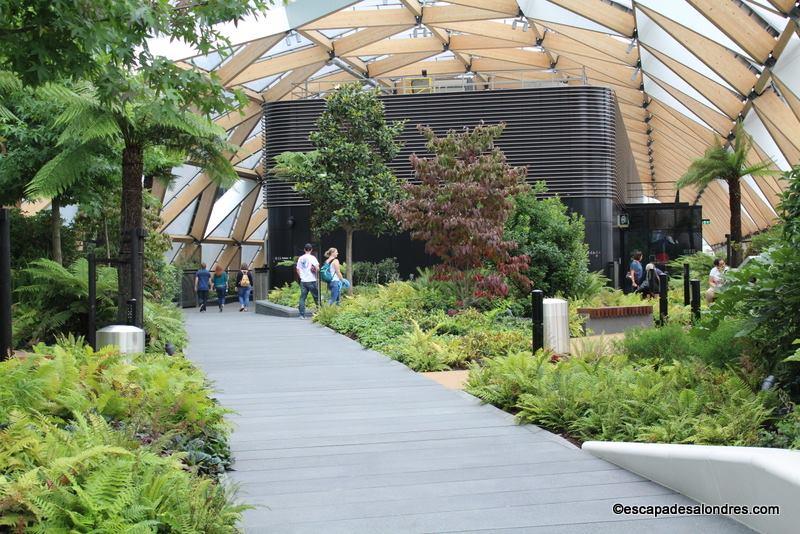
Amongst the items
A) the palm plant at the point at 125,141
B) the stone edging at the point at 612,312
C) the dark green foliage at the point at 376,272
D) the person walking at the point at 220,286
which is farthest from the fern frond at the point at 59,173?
the person walking at the point at 220,286

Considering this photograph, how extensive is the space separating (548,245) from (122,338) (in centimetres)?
1036

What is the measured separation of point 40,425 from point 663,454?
12.1ft

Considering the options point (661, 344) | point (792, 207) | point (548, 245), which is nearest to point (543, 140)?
point (548, 245)

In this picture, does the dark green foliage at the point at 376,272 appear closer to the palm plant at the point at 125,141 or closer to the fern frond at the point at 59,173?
the palm plant at the point at 125,141

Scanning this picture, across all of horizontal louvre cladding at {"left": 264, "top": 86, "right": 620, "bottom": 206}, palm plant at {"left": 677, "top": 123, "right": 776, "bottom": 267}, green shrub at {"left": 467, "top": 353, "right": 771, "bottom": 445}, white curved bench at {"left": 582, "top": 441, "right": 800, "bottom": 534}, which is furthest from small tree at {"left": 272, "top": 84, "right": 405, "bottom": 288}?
white curved bench at {"left": 582, "top": 441, "right": 800, "bottom": 534}

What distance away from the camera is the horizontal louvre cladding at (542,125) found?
26.0m

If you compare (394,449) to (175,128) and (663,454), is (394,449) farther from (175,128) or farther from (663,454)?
(175,128)

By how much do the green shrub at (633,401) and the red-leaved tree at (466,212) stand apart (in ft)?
24.5

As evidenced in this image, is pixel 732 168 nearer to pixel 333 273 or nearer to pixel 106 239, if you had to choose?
pixel 333 273

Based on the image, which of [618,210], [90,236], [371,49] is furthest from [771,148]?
[90,236]

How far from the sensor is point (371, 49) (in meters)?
32.7

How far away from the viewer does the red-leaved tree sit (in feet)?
52.4

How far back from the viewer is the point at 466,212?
1616 cm

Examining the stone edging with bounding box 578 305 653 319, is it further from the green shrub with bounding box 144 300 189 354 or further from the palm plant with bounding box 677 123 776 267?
the palm plant with bounding box 677 123 776 267
